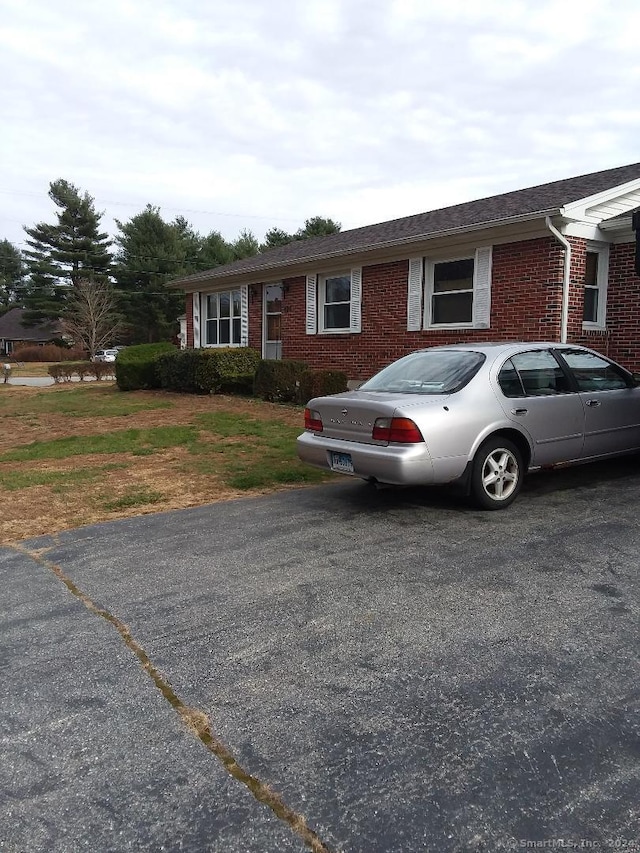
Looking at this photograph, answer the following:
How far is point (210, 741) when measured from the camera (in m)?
2.42

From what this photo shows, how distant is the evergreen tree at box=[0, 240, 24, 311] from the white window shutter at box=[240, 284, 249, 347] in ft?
209

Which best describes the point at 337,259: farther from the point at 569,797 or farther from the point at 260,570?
the point at 569,797

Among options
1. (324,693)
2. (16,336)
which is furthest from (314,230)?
(324,693)

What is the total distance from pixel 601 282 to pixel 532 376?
698 cm

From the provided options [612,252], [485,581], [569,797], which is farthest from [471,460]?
[612,252]

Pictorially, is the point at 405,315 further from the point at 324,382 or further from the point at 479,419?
the point at 479,419

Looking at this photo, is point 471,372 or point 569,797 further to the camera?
point 471,372

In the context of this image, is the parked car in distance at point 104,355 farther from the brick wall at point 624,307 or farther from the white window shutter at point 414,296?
the brick wall at point 624,307

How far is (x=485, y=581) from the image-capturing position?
156 inches

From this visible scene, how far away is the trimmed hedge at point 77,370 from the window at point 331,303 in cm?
1491

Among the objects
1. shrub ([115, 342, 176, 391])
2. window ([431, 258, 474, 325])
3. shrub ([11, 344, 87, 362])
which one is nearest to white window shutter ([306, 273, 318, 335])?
window ([431, 258, 474, 325])

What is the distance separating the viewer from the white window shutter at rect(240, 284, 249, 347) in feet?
61.1

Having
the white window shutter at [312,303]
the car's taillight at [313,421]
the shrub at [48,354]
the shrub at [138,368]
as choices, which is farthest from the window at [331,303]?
the shrub at [48,354]

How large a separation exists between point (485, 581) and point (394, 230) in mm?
12892
